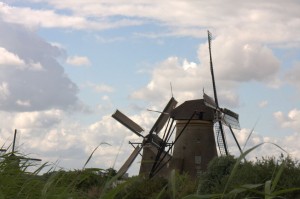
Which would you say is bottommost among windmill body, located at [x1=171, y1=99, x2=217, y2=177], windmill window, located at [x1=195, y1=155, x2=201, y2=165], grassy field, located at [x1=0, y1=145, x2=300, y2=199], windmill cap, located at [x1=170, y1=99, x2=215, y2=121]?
grassy field, located at [x1=0, y1=145, x2=300, y2=199]

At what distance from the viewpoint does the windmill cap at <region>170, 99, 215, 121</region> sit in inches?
1401

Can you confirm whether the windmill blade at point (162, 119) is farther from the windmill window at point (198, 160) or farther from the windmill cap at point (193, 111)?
the windmill window at point (198, 160)

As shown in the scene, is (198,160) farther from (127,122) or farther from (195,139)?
(127,122)

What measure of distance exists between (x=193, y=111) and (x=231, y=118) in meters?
4.68

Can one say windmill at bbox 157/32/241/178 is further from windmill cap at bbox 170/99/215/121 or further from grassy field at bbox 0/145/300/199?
grassy field at bbox 0/145/300/199

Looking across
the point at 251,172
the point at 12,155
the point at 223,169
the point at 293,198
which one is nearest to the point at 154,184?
the point at 223,169

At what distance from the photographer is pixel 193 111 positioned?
117 feet

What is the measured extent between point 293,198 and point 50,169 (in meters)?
12.2

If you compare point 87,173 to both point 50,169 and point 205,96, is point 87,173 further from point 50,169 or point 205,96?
point 205,96

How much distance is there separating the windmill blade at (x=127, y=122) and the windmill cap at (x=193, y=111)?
3.29 meters

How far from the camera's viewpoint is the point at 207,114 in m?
35.6

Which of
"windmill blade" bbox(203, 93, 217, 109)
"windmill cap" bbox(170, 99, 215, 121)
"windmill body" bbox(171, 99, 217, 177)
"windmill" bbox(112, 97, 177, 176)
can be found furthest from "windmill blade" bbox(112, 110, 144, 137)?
"windmill blade" bbox(203, 93, 217, 109)

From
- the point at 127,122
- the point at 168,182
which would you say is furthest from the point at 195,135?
the point at 168,182

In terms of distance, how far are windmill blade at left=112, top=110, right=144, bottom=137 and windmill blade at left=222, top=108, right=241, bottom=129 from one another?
5.44 m
